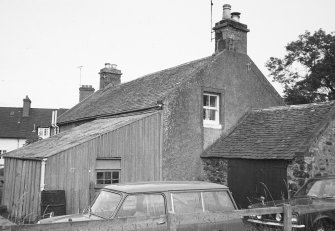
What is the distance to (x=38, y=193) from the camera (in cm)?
1094

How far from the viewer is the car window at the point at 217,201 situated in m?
6.63

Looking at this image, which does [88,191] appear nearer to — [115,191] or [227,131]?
[115,191]

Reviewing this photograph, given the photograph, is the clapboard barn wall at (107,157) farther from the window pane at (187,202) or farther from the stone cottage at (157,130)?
the window pane at (187,202)

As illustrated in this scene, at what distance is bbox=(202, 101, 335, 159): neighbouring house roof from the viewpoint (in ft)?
38.3

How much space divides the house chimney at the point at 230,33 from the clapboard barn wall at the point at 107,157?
524cm

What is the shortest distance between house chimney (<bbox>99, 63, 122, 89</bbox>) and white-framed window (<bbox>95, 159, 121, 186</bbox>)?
14.0 metres

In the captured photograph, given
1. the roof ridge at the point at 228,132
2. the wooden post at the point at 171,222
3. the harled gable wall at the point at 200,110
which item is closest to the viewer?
the wooden post at the point at 171,222

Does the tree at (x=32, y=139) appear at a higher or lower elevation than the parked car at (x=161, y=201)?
higher

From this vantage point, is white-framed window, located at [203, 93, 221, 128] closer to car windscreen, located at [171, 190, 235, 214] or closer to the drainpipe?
the drainpipe

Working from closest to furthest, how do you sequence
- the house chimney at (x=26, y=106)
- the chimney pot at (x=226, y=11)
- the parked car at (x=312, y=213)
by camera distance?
the parked car at (x=312, y=213) → the chimney pot at (x=226, y=11) → the house chimney at (x=26, y=106)

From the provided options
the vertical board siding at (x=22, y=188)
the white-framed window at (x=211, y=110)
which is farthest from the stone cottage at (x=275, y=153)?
the vertical board siding at (x=22, y=188)

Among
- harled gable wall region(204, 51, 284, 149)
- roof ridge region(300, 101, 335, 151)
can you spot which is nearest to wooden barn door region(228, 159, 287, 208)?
roof ridge region(300, 101, 335, 151)

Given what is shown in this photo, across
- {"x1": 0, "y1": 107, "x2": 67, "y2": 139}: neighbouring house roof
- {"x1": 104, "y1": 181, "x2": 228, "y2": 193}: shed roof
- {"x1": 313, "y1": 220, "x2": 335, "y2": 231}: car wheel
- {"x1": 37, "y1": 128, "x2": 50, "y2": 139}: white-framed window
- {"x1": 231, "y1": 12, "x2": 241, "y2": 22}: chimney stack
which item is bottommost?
{"x1": 313, "y1": 220, "x2": 335, "y2": 231}: car wheel

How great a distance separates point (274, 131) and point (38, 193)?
8.54m
